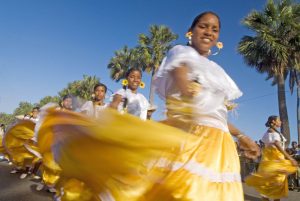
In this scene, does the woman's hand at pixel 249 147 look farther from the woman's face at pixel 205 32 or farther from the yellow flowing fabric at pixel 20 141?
the yellow flowing fabric at pixel 20 141

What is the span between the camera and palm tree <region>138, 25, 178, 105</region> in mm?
31234

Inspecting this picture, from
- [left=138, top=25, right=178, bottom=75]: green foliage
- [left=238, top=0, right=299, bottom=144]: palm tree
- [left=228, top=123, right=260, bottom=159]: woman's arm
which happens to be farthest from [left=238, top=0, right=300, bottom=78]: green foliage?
[left=228, top=123, right=260, bottom=159]: woman's arm

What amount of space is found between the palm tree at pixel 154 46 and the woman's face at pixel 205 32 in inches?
1116

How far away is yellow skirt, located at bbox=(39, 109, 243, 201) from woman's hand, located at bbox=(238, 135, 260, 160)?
35 cm

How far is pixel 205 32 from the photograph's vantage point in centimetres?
269

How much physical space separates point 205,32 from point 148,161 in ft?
3.45

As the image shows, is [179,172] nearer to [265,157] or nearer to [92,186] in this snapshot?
[92,186]

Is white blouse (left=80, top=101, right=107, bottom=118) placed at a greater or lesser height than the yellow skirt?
greater

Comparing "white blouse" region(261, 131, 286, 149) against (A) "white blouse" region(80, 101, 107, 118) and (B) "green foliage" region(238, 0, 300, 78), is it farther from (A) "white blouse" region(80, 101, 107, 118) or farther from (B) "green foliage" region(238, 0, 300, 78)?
(B) "green foliage" region(238, 0, 300, 78)

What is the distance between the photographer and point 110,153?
2.15 metres

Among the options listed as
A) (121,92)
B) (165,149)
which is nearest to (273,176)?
(121,92)

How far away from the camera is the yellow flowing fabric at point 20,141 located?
299 inches

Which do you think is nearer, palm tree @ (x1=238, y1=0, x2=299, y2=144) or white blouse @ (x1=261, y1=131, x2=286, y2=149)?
white blouse @ (x1=261, y1=131, x2=286, y2=149)

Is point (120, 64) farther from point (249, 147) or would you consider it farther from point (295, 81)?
point (249, 147)
